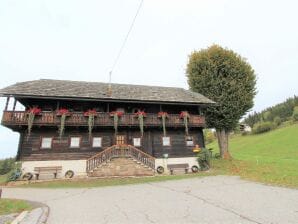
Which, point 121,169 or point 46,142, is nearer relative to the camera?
point 121,169

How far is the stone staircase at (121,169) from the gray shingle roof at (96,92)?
5785 millimetres

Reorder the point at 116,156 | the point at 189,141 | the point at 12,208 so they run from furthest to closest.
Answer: the point at 189,141 → the point at 116,156 → the point at 12,208

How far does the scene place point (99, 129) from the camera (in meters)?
23.0

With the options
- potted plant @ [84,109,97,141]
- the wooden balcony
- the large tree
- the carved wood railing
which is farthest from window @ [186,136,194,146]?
potted plant @ [84,109,97,141]

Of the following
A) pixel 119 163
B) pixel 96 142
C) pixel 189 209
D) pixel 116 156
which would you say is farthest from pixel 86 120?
pixel 189 209

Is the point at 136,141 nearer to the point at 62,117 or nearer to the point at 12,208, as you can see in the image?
the point at 62,117

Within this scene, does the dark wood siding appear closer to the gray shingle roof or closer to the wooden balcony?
the wooden balcony

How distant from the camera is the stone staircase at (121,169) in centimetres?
1991

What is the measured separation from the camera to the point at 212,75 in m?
27.7

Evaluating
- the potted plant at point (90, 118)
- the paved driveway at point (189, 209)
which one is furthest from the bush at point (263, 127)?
the paved driveway at point (189, 209)

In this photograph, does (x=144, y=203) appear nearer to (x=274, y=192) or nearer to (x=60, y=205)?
(x=60, y=205)

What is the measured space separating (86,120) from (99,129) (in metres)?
2.08

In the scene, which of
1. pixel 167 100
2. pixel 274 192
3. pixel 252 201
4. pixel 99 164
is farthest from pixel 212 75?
pixel 252 201

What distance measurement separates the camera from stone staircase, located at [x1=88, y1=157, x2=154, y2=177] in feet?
65.3
